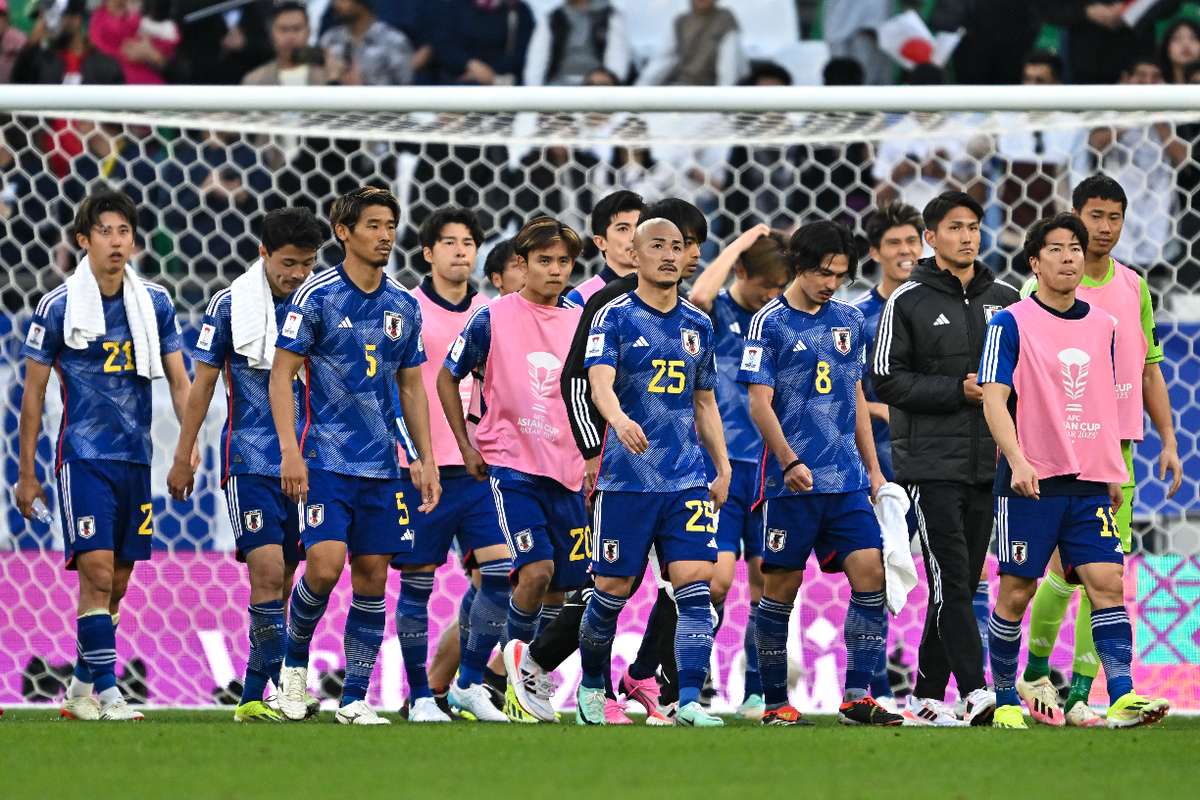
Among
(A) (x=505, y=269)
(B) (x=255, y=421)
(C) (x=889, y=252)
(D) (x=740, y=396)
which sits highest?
(C) (x=889, y=252)

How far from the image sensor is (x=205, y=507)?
1023cm

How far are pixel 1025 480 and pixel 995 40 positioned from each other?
7662 mm

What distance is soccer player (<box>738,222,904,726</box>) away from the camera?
7.89m

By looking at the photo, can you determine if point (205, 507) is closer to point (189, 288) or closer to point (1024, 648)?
point (189, 288)

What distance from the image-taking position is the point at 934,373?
7961 mm

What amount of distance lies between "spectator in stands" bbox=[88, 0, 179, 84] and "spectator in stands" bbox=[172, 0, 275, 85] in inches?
6.6

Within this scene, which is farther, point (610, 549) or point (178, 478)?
point (178, 478)

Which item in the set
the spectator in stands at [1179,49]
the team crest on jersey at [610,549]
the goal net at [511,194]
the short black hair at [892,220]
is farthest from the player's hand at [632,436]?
the spectator in stands at [1179,49]

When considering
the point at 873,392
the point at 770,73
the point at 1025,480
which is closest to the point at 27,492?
the point at 873,392

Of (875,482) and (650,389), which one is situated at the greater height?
(650,389)

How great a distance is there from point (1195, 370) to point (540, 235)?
3.45 m

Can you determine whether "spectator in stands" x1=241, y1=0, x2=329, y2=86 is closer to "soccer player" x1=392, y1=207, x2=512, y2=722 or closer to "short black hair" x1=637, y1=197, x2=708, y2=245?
"soccer player" x1=392, y1=207, x2=512, y2=722

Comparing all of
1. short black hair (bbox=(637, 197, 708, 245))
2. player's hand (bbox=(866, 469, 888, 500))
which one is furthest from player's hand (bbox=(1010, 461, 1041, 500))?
short black hair (bbox=(637, 197, 708, 245))

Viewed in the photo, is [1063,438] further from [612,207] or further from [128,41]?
[128,41]
